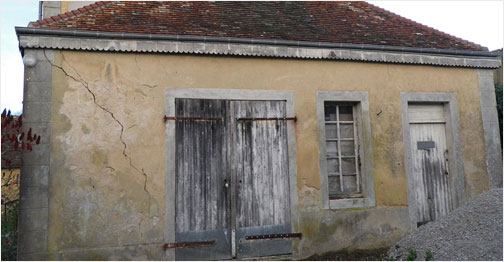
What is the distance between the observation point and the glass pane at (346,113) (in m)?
6.09

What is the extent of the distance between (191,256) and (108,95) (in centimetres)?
271

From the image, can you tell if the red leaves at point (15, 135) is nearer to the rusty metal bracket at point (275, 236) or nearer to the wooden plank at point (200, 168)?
the wooden plank at point (200, 168)

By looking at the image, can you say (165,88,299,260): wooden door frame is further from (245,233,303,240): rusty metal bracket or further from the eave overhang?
the eave overhang

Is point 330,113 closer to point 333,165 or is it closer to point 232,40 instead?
point 333,165

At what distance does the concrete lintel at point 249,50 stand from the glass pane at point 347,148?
4.97 ft

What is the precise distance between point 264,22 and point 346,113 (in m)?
2.32

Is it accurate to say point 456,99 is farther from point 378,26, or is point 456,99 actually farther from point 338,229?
point 338,229

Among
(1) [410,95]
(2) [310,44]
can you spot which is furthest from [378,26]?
(2) [310,44]

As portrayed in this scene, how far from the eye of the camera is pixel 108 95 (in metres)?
4.98

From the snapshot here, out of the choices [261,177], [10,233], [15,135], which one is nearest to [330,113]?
[261,177]

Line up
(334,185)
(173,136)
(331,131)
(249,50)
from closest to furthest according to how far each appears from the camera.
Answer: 1. (173,136)
2. (249,50)
3. (334,185)
4. (331,131)

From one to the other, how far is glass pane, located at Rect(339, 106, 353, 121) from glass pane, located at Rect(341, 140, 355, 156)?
1.45 feet

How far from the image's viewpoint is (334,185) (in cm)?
587

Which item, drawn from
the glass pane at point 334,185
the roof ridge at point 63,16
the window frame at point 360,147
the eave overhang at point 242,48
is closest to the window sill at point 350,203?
the window frame at point 360,147
